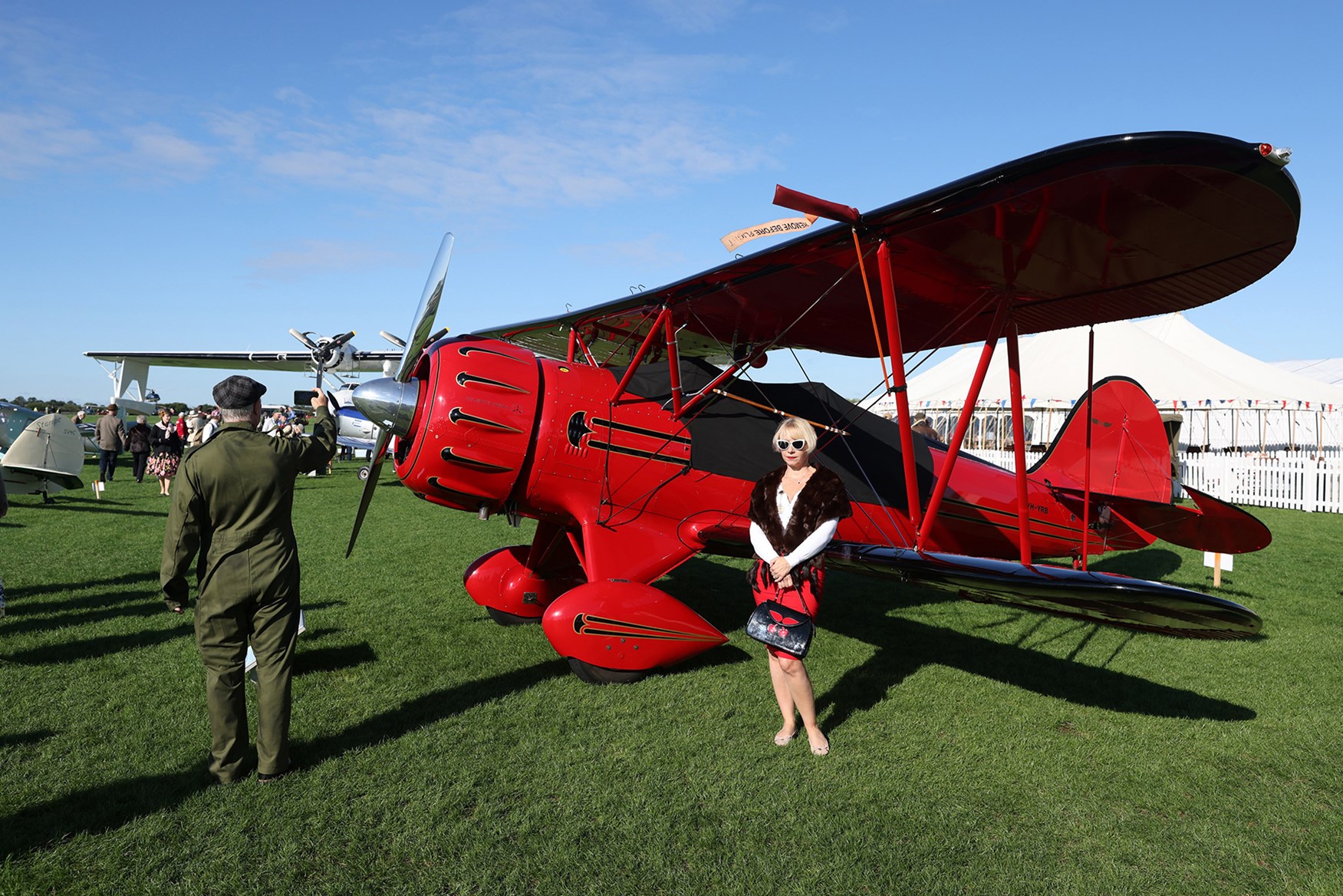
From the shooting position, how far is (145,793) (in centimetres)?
327

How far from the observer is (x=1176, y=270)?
4.37 metres

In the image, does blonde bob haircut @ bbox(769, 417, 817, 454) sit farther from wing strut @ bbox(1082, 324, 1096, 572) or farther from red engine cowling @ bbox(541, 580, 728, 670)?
wing strut @ bbox(1082, 324, 1096, 572)

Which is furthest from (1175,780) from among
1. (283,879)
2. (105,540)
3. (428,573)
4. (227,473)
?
(105,540)

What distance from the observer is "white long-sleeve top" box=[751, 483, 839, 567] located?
364 centimetres

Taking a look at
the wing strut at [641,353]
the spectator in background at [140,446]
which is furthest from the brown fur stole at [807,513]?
the spectator in background at [140,446]

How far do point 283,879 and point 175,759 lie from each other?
131cm

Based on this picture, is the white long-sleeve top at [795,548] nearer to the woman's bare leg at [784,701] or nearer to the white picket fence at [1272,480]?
the woman's bare leg at [784,701]

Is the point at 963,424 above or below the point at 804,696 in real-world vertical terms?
Result: above

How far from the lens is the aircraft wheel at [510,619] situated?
6164mm

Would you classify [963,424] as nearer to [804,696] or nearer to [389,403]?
[804,696]

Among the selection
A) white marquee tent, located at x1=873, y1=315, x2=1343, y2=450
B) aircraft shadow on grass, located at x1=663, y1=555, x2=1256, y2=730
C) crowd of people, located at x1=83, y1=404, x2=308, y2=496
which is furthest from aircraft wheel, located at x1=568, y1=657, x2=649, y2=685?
white marquee tent, located at x1=873, y1=315, x2=1343, y2=450

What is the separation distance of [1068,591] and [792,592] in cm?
124

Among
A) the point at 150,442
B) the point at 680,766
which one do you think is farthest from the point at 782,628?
the point at 150,442

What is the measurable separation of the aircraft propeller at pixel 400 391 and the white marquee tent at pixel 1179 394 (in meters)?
21.1
